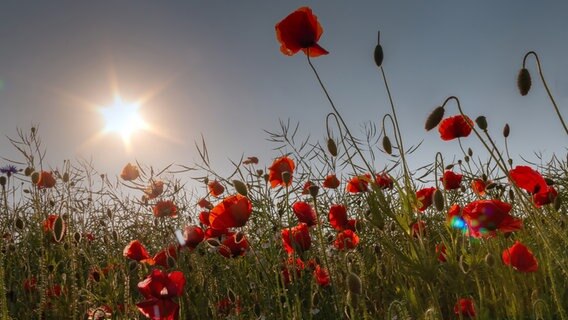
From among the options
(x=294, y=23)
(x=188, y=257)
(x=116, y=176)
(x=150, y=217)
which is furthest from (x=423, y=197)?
(x=116, y=176)

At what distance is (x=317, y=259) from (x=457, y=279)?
969 mm

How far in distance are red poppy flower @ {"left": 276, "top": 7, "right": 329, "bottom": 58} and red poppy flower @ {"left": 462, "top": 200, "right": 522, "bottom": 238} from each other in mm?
991

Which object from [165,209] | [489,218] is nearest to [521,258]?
Answer: [489,218]

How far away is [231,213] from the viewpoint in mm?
2475

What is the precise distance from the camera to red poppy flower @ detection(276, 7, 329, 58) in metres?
2.29

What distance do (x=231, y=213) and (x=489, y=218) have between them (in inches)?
45.5

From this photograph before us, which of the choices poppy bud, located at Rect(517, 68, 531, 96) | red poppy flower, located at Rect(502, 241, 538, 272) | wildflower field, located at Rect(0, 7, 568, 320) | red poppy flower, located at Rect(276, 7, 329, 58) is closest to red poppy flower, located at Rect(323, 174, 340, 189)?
wildflower field, located at Rect(0, 7, 568, 320)

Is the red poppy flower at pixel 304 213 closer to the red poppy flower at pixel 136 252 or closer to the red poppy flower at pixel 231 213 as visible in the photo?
the red poppy flower at pixel 231 213

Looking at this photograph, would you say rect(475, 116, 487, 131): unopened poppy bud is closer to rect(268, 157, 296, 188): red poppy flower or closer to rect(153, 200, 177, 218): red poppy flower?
rect(268, 157, 296, 188): red poppy flower

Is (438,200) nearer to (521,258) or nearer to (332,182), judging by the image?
(521,258)

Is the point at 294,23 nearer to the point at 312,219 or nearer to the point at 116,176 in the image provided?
the point at 312,219

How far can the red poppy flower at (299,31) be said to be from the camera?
2.29m

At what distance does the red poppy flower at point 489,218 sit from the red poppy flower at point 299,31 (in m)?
0.99

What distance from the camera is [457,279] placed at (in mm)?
2002
